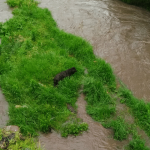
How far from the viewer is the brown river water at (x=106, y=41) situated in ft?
15.4

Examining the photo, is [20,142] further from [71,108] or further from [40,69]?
[40,69]

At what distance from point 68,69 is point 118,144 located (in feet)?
9.49

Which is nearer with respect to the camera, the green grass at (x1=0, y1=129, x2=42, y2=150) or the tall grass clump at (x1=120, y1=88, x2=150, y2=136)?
the green grass at (x1=0, y1=129, x2=42, y2=150)

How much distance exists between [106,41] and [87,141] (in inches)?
193

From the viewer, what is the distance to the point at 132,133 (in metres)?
4.91

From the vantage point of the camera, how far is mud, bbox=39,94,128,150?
453 cm

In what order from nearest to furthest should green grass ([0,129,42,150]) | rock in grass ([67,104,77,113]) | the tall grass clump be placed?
green grass ([0,129,42,150])
the tall grass clump
rock in grass ([67,104,77,113])

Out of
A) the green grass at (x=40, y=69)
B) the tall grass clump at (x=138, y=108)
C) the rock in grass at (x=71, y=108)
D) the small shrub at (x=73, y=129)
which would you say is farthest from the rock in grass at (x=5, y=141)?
the tall grass clump at (x=138, y=108)

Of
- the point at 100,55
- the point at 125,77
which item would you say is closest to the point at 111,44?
the point at 100,55

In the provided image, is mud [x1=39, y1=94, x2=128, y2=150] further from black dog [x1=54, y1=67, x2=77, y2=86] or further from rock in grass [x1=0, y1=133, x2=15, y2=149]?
black dog [x1=54, y1=67, x2=77, y2=86]

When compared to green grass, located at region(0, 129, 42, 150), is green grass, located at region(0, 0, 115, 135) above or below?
above

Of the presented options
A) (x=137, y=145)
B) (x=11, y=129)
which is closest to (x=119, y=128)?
(x=137, y=145)

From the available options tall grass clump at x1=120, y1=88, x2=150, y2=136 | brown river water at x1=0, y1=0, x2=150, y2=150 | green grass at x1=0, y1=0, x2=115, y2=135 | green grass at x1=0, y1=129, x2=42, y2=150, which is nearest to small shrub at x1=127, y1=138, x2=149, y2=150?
brown river water at x1=0, y1=0, x2=150, y2=150

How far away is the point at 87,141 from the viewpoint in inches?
183
